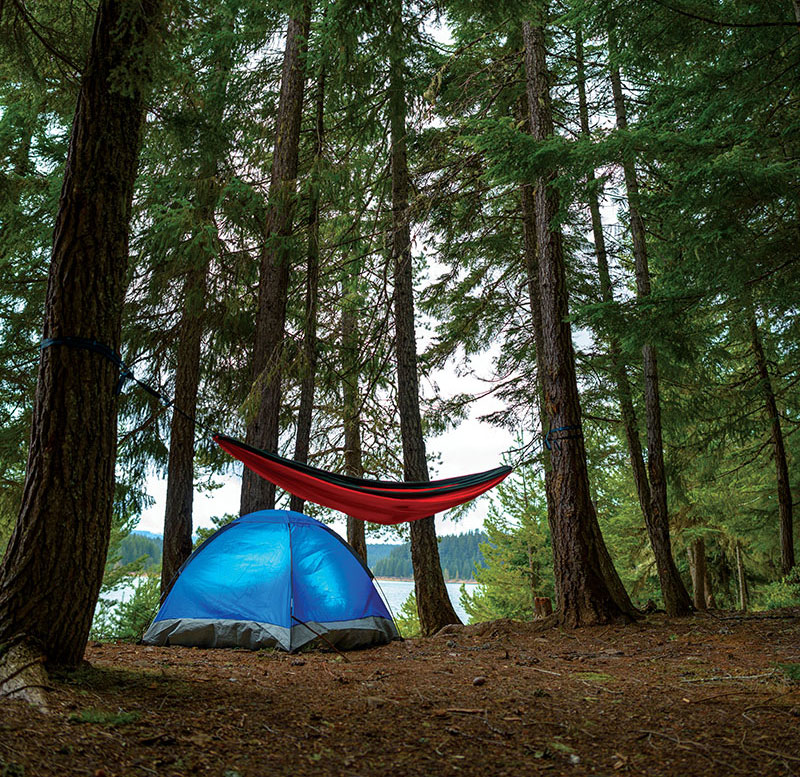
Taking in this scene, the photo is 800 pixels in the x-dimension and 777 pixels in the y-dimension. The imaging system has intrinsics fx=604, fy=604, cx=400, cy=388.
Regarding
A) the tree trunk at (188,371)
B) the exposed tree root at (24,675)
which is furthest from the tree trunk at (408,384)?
the exposed tree root at (24,675)

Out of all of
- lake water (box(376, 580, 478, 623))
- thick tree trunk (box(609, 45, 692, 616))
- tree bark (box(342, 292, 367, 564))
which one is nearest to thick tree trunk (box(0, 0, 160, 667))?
lake water (box(376, 580, 478, 623))

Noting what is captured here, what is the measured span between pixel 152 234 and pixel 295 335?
166cm

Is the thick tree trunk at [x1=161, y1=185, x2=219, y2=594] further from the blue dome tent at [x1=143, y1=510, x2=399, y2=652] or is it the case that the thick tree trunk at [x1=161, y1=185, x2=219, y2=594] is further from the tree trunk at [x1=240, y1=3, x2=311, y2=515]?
the blue dome tent at [x1=143, y1=510, x2=399, y2=652]

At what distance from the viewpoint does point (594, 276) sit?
7.10m

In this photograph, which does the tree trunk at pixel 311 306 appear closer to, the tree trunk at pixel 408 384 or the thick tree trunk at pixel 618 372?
the tree trunk at pixel 408 384

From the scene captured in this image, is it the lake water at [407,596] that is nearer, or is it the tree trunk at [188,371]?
the tree trunk at [188,371]

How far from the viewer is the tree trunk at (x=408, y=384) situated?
5.70m

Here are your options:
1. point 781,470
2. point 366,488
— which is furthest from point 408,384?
point 781,470

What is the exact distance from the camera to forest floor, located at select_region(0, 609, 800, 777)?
1658 millimetres

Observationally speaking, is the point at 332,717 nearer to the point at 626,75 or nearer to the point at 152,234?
the point at 152,234

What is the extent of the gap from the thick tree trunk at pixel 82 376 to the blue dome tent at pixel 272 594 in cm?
209

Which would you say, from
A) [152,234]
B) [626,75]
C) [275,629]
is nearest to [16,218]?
[152,234]

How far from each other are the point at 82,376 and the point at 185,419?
3.82 m

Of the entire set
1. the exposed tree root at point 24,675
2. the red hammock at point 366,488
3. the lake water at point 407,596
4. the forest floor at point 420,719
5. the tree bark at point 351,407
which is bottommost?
the lake water at point 407,596
